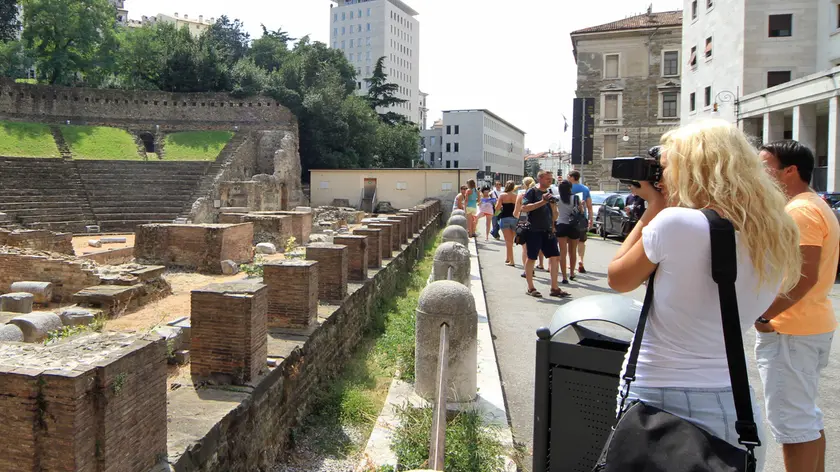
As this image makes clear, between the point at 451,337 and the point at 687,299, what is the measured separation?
9.68 ft

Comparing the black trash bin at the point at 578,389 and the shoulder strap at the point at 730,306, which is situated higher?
the shoulder strap at the point at 730,306

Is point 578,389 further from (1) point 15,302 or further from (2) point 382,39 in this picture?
(2) point 382,39

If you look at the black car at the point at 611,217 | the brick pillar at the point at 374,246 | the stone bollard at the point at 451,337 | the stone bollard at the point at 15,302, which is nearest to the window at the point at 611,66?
the black car at the point at 611,217

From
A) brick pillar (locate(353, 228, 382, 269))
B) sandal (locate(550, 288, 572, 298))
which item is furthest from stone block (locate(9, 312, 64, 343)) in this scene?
sandal (locate(550, 288, 572, 298))

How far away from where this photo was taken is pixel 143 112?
125ft

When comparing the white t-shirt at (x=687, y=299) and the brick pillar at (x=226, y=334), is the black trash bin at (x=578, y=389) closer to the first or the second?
the white t-shirt at (x=687, y=299)

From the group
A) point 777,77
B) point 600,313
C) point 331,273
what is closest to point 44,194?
point 331,273

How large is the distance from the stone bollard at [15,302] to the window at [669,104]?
40598 mm

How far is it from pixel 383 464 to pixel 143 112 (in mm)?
38940

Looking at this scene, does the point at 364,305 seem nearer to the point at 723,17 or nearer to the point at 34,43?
the point at 723,17

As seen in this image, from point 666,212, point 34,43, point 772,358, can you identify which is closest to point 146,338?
point 666,212

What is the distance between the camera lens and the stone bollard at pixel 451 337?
4.97m

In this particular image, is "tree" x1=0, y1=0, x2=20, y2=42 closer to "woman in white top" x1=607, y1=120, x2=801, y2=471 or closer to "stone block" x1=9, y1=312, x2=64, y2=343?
"stone block" x1=9, y1=312, x2=64, y2=343

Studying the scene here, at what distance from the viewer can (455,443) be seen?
4172 millimetres
